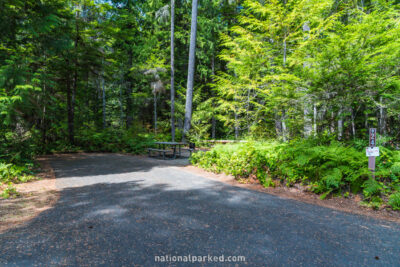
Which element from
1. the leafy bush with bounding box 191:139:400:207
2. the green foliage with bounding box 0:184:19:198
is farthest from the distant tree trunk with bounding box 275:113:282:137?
the green foliage with bounding box 0:184:19:198

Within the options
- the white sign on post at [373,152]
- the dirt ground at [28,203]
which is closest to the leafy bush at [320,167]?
the white sign on post at [373,152]

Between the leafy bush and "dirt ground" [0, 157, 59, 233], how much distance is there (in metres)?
4.92

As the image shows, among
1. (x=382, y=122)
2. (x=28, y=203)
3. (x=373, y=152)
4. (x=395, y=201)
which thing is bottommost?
(x=28, y=203)

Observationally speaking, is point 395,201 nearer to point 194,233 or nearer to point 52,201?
point 194,233

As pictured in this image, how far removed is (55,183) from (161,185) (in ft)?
10.5

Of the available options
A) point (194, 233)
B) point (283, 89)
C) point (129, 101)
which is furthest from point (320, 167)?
point (129, 101)

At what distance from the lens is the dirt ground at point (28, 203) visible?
3936 millimetres

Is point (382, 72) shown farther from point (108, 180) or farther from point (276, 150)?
point (108, 180)

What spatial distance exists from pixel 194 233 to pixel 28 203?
3.99m

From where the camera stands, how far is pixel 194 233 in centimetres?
329

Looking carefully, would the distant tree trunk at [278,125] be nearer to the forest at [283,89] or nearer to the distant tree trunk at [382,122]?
the forest at [283,89]

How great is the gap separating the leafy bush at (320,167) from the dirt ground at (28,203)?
16.1 ft

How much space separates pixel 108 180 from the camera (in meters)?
6.83

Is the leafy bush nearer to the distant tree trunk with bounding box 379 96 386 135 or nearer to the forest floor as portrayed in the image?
the forest floor
